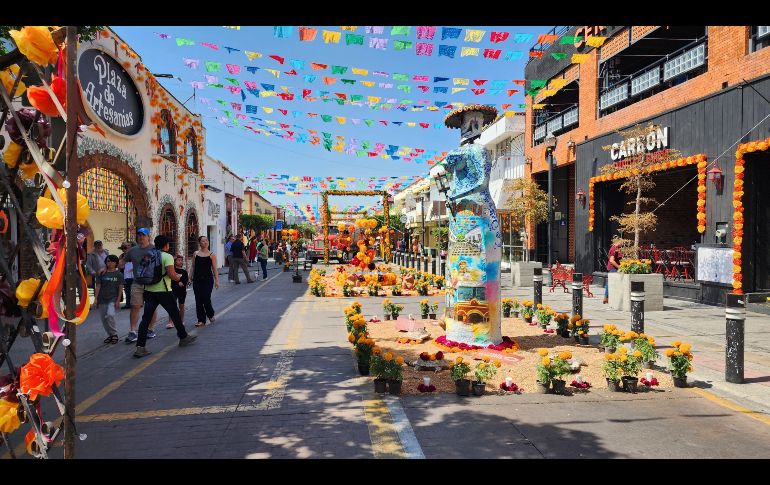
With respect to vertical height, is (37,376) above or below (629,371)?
above

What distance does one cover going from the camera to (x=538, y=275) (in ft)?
32.9

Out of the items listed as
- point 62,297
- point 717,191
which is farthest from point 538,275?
point 62,297

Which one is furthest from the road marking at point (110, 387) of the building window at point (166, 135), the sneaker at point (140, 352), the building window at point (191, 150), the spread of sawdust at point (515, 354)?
the building window at point (191, 150)

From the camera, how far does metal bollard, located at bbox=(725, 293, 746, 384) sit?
17.0 feet

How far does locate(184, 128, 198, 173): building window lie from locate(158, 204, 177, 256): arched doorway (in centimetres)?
275

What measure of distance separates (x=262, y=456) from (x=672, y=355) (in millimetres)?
4579

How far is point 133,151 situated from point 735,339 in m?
14.2

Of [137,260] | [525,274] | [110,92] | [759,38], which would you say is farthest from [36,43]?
[525,274]

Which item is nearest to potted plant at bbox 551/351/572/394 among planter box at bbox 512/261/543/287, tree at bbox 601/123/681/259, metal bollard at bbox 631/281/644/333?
metal bollard at bbox 631/281/644/333

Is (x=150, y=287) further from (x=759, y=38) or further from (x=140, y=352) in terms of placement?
(x=759, y=38)

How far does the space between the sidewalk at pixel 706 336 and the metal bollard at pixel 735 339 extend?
0.13 metres

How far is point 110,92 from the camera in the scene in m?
11.8

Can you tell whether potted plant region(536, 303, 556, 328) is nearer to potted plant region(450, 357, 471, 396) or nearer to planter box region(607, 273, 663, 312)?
planter box region(607, 273, 663, 312)

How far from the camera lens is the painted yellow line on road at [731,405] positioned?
4.29 meters
